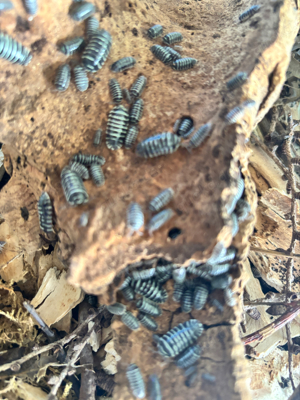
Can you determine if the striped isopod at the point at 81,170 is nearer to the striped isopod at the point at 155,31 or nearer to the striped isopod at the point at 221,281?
the striped isopod at the point at 221,281

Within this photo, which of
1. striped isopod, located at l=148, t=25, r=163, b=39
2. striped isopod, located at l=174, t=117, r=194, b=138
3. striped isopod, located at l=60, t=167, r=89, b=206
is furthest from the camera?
striped isopod, located at l=148, t=25, r=163, b=39

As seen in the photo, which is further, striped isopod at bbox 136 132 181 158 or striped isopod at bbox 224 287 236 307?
striped isopod at bbox 224 287 236 307

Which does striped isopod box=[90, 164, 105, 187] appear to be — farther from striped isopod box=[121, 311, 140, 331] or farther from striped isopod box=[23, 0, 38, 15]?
striped isopod box=[23, 0, 38, 15]

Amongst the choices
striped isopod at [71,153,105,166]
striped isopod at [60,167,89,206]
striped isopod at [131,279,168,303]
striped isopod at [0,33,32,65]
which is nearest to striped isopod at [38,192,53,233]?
striped isopod at [60,167,89,206]

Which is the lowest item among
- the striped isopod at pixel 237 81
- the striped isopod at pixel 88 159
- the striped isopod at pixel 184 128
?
the striped isopod at pixel 88 159

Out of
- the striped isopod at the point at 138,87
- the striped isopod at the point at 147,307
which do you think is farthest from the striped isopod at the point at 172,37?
the striped isopod at the point at 147,307
